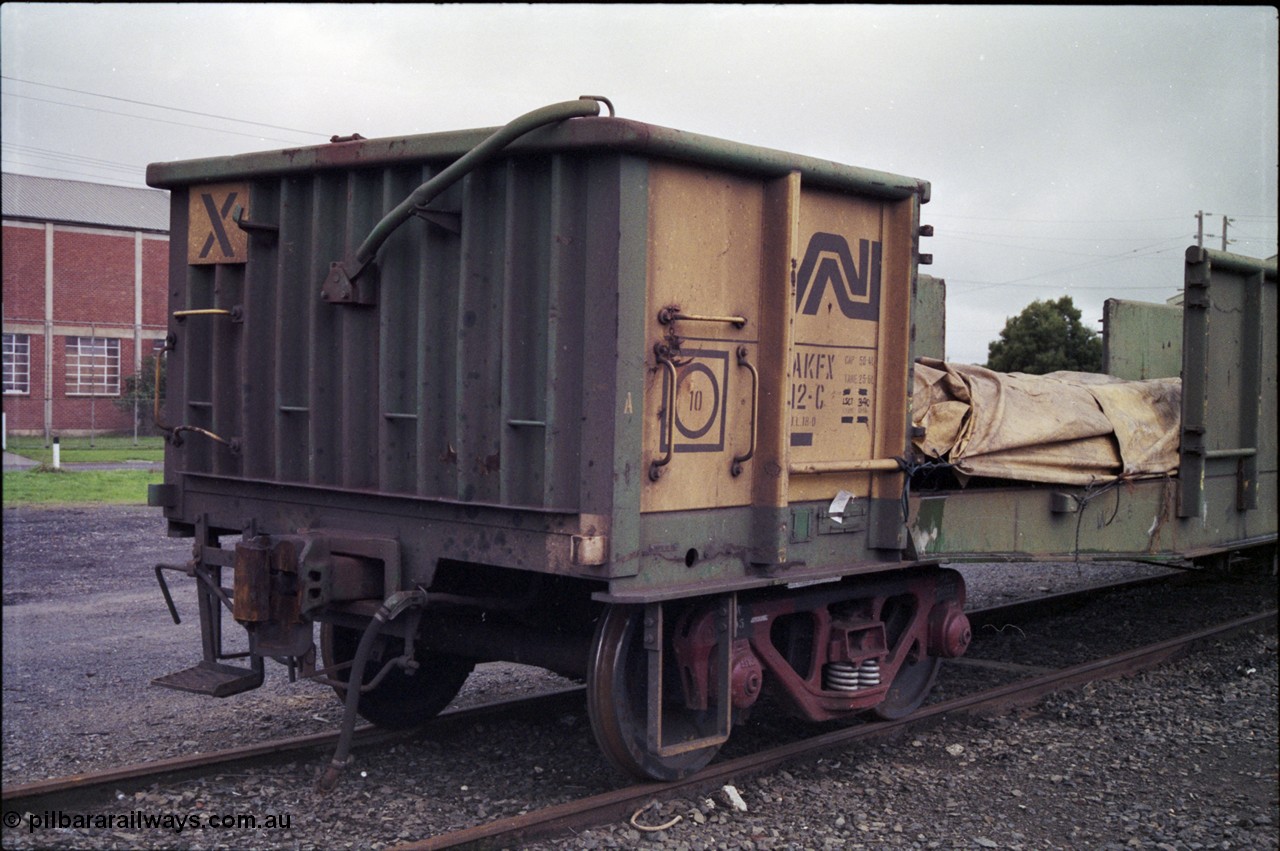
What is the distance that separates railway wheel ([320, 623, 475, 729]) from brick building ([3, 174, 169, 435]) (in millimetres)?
33843

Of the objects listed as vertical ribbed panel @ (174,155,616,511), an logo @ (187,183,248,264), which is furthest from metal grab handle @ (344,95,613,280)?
an logo @ (187,183,248,264)

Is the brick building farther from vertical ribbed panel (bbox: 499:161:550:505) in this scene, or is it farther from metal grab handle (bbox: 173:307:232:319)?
vertical ribbed panel (bbox: 499:161:550:505)

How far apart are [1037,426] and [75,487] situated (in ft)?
57.6

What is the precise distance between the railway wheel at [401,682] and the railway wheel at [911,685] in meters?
2.49

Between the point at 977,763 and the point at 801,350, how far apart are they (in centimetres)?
254

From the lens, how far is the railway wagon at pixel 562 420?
15.8ft

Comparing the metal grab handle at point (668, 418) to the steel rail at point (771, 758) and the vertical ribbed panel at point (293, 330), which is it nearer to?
the steel rail at point (771, 758)

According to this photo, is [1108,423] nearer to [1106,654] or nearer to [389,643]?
[1106,654]

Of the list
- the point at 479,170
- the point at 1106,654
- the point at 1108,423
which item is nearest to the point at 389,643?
the point at 479,170

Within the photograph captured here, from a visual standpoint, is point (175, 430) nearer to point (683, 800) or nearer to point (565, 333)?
point (565, 333)

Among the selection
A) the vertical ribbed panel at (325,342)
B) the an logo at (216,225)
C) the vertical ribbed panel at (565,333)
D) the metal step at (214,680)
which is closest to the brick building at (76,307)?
the an logo at (216,225)

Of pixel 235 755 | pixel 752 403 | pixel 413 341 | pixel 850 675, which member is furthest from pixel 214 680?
pixel 850 675

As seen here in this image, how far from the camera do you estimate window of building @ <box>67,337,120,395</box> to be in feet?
126

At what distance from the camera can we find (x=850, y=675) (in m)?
6.21
